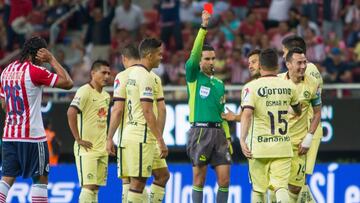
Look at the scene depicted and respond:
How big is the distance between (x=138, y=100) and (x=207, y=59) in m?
1.56

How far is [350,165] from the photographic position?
22.8 m

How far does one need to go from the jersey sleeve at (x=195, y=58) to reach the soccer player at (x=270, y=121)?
1057 millimetres

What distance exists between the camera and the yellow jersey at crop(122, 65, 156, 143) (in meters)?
17.6

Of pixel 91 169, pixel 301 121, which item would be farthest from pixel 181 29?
pixel 301 121

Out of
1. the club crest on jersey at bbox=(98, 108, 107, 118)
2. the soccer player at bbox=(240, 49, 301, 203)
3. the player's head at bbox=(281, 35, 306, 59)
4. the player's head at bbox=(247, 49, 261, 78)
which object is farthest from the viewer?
the club crest on jersey at bbox=(98, 108, 107, 118)

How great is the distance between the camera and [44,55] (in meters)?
17.1

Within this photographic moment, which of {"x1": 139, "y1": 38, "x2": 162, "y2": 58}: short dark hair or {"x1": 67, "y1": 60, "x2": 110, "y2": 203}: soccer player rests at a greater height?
{"x1": 139, "y1": 38, "x2": 162, "y2": 58}: short dark hair

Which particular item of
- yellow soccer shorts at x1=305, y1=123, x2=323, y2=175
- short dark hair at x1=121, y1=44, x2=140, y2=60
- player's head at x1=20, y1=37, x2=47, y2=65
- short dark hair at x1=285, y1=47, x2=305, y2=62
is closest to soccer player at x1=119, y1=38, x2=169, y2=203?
short dark hair at x1=121, y1=44, x2=140, y2=60

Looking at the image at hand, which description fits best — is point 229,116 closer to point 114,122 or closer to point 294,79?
point 294,79

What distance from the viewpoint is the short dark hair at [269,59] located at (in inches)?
683

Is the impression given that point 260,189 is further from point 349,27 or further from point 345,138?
point 349,27

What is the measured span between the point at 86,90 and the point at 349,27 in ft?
33.5

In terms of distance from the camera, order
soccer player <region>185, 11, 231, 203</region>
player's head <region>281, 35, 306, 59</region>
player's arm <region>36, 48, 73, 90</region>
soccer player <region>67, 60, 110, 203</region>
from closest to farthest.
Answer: player's arm <region>36, 48, 73, 90</region> < player's head <region>281, 35, 306, 59</region> < soccer player <region>185, 11, 231, 203</region> < soccer player <region>67, 60, 110, 203</region>

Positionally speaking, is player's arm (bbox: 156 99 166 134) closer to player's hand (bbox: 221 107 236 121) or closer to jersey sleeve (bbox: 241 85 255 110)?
jersey sleeve (bbox: 241 85 255 110)
